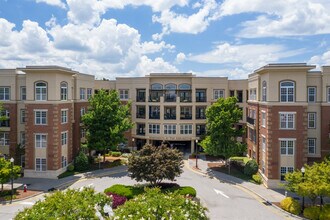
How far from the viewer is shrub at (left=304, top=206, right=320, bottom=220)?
2403 centimetres

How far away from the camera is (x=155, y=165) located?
94.6 feet

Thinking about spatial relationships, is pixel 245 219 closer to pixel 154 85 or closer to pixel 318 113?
pixel 318 113

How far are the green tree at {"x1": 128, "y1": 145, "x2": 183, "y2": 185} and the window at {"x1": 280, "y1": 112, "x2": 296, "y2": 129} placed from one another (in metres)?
11.5

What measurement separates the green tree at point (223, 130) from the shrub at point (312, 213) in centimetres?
1329

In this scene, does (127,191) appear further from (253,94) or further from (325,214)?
(253,94)

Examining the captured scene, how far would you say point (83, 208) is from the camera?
13047 millimetres

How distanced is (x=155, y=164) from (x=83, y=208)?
16016 millimetres

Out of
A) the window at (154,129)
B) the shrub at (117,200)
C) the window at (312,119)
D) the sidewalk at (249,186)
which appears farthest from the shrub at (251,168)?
the window at (154,129)

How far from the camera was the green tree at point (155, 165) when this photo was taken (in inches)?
1126

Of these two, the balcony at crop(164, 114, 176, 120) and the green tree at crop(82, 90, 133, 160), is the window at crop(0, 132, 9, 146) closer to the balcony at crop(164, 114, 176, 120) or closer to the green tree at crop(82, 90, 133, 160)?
the green tree at crop(82, 90, 133, 160)

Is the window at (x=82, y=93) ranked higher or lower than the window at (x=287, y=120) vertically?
higher

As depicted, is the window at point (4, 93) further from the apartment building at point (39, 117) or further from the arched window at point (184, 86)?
the arched window at point (184, 86)

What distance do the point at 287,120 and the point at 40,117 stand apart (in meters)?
27.3

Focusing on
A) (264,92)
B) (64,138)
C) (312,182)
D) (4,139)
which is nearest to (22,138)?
(4,139)
